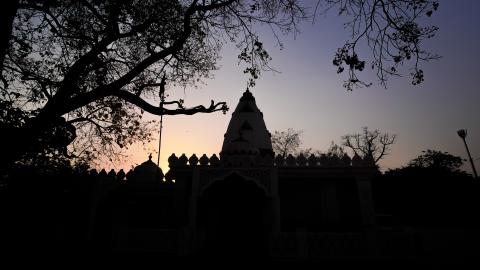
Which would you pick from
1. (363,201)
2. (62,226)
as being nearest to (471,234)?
(363,201)

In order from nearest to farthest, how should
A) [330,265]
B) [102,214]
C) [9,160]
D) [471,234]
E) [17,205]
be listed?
[9,160] < [330,265] < [471,234] < [17,205] < [102,214]

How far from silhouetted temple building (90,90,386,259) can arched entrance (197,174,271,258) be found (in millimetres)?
39

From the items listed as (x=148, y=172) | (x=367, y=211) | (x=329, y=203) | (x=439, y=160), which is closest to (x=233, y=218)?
(x=329, y=203)

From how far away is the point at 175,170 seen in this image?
13.2m

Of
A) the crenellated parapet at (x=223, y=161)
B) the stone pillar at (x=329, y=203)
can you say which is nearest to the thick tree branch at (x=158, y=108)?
the crenellated parapet at (x=223, y=161)

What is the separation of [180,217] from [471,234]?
11024 mm

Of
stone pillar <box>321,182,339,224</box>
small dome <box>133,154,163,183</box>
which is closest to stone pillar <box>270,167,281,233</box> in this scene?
stone pillar <box>321,182,339,224</box>

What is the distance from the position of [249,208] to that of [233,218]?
795mm

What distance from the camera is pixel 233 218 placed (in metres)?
13.5

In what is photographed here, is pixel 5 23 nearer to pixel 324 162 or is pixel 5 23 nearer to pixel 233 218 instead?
pixel 233 218

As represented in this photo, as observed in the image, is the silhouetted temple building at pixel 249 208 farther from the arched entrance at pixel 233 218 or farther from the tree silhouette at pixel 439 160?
the tree silhouette at pixel 439 160

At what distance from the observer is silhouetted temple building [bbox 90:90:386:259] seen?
11.2 metres

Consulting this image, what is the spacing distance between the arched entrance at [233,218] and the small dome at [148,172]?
132 inches

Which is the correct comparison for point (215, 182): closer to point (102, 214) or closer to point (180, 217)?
point (180, 217)
